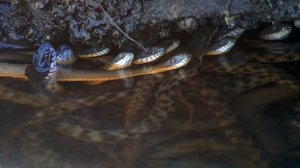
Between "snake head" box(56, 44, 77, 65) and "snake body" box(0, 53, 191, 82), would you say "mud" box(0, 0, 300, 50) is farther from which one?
"snake body" box(0, 53, 191, 82)

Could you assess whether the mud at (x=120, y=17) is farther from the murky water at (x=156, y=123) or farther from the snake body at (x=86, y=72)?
the murky water at (x=156, y=123)

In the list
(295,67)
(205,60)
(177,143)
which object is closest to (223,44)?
(205,60)

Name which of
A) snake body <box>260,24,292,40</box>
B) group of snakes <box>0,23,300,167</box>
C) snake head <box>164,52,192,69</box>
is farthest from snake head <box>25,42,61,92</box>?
snake body <box>260,24,292,40</box>

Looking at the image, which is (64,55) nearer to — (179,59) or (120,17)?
(120,17)

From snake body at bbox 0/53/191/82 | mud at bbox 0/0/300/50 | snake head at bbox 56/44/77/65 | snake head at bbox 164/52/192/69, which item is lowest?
snake body at bbox 0/53/191/82

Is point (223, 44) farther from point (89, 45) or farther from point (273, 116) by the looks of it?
point (89, 45)

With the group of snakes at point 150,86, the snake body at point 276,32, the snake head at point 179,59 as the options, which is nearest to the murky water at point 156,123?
the group of snakes at point 150,86
